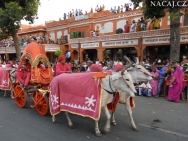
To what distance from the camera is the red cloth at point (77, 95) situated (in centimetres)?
400

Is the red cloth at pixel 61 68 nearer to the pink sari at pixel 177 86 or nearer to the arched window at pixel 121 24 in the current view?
the pink sari at pixel 177 86

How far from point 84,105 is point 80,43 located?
14633 millimetres

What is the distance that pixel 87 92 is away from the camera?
4129 millimetres

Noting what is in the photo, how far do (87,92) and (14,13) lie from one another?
11167mm

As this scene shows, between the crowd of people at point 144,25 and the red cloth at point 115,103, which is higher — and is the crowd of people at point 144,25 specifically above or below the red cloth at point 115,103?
above

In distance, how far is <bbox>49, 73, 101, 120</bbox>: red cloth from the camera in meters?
4.00

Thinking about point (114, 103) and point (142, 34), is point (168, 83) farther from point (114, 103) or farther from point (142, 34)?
point (142, 34)

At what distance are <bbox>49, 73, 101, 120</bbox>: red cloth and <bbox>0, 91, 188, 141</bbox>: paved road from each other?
0.54m

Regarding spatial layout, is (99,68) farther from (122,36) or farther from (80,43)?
(80,43)

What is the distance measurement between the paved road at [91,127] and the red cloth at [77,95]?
0.54m

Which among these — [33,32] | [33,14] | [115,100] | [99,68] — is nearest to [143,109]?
[115,100]

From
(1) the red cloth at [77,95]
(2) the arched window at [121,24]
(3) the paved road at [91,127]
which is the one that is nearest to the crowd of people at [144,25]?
(2) the arched window at [121,24]

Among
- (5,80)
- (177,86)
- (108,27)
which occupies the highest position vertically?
(108,27)

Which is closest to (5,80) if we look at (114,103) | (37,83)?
(37,83)
